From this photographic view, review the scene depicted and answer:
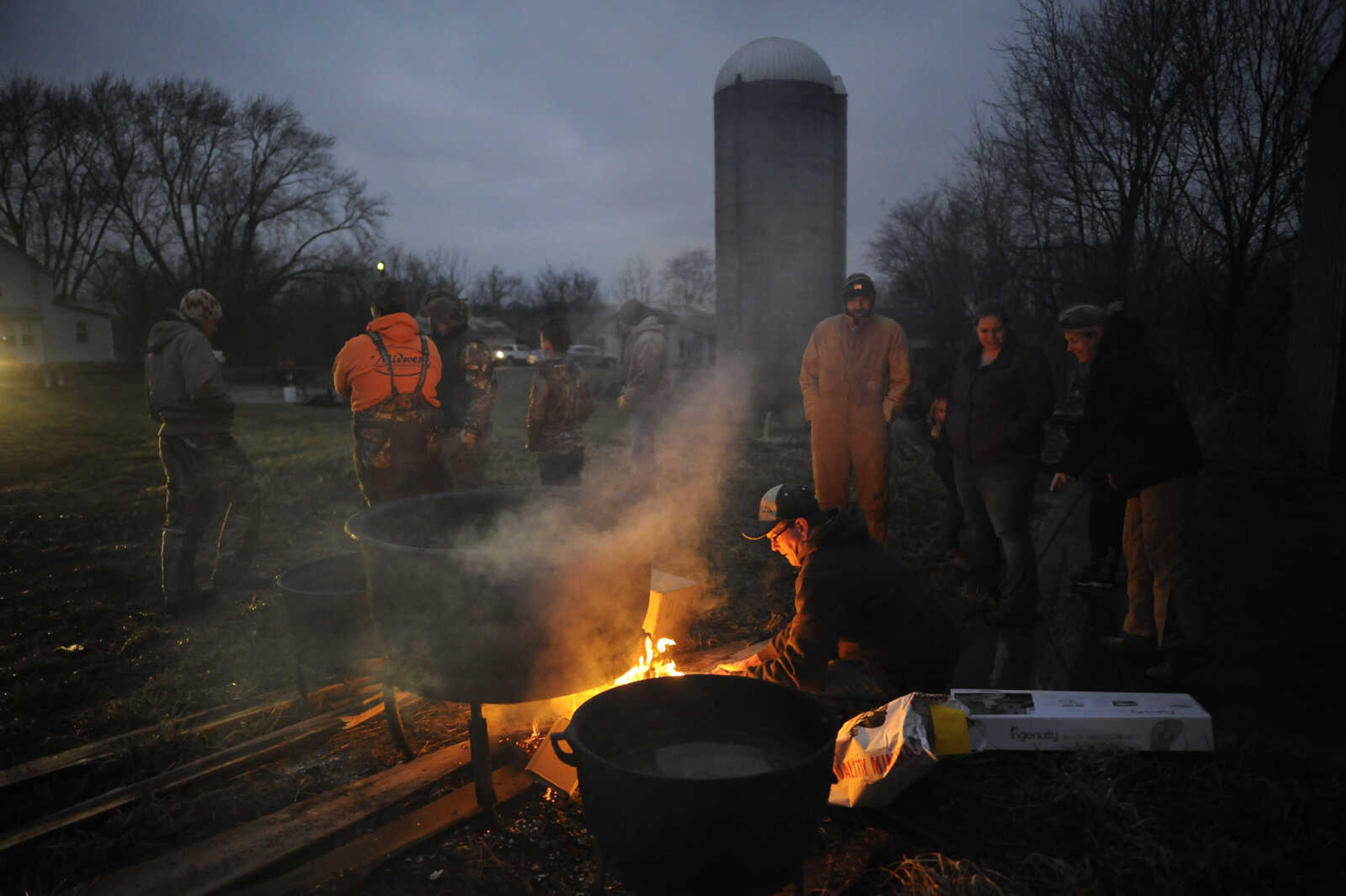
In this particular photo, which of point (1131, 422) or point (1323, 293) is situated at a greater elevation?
point (1323, 293)

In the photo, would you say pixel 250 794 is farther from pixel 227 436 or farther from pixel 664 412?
pixel 664 412

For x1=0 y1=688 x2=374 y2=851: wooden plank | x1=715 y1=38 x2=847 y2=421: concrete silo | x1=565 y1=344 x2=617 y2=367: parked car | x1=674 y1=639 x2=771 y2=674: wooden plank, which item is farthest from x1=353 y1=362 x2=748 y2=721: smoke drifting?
x1=565 y1=344 x2=617 y2=367: parked car

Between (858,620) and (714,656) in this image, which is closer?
(858,620)

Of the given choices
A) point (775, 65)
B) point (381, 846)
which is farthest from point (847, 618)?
point (775, 65)

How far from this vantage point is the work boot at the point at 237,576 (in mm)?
5406

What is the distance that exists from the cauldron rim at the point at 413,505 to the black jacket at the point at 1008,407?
8.89ft

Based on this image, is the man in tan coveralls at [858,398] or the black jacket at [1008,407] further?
the man in tan coveralls at [858,398]

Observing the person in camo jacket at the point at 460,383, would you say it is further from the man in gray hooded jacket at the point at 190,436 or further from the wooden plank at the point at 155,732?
the wooden plank at the point at 155,732

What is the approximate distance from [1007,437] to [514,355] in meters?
47.1

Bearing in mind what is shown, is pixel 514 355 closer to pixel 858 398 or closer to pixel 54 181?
pixel 54 181

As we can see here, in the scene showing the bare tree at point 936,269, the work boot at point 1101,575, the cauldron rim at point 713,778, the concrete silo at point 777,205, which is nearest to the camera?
the cauldron rim at point 713,778

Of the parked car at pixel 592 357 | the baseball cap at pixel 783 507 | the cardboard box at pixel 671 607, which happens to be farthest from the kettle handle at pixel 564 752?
the parked car at pixel 592 357

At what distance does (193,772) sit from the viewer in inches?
126

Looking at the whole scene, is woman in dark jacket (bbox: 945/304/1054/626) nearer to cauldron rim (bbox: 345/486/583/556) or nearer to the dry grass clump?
the dry grass clump
